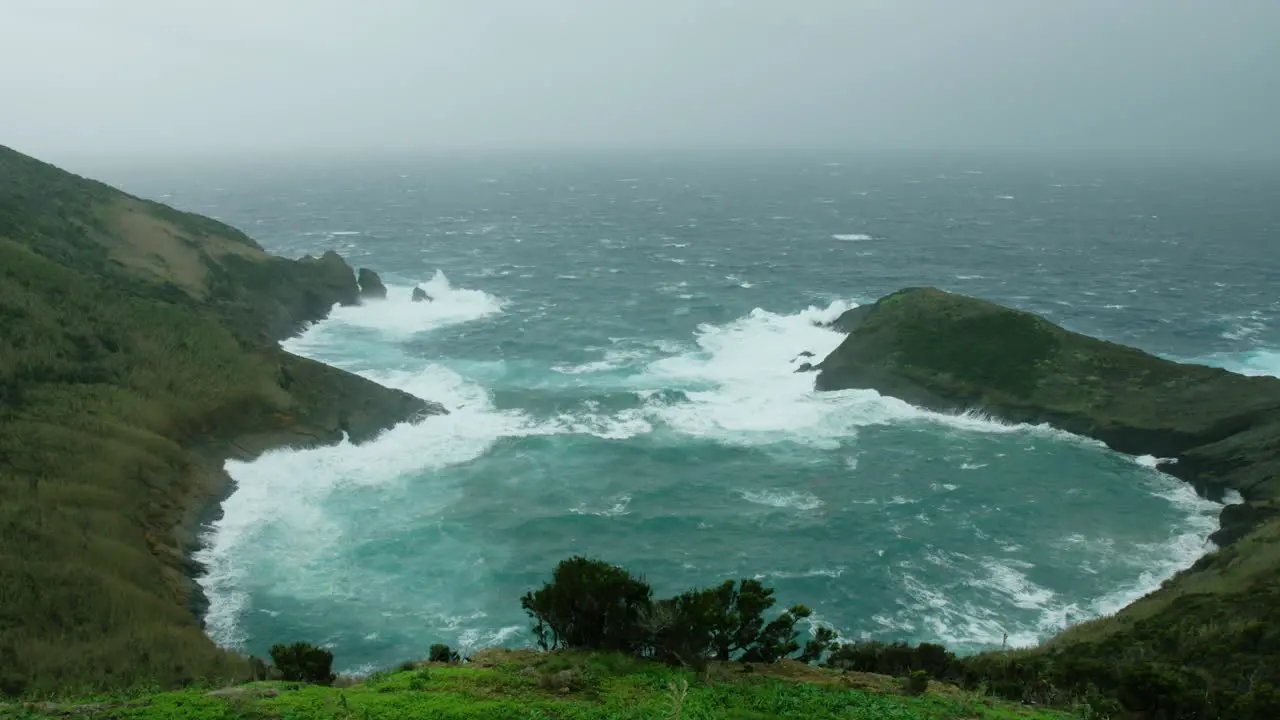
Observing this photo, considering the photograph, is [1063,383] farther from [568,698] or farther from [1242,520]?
[568,698]

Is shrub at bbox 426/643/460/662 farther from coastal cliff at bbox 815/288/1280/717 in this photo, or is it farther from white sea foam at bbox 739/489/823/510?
white sea foam at bbox 739/489/823/510

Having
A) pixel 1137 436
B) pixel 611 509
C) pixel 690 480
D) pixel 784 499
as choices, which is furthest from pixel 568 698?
pixel 1137 436

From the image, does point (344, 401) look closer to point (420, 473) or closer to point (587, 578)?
point (420, 473)

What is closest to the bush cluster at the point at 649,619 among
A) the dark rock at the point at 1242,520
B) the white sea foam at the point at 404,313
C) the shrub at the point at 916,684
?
the shrub at the point at 916,684

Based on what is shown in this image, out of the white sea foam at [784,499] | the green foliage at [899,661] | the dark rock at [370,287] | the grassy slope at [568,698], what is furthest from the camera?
the dark rock at [370,287]

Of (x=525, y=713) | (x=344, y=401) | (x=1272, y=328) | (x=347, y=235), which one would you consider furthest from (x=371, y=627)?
(x=347, y=235)

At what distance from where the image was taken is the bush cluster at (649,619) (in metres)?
22.8

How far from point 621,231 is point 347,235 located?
1789 inches

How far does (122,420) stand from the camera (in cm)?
4303

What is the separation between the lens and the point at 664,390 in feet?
202

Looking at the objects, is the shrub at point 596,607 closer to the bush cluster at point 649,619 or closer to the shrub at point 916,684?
the bush cluster at point 649,619

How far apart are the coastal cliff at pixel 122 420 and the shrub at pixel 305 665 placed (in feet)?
13.2

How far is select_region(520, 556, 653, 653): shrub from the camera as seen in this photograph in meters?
23.9

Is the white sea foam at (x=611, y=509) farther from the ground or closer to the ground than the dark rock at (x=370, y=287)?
closer to the ground
